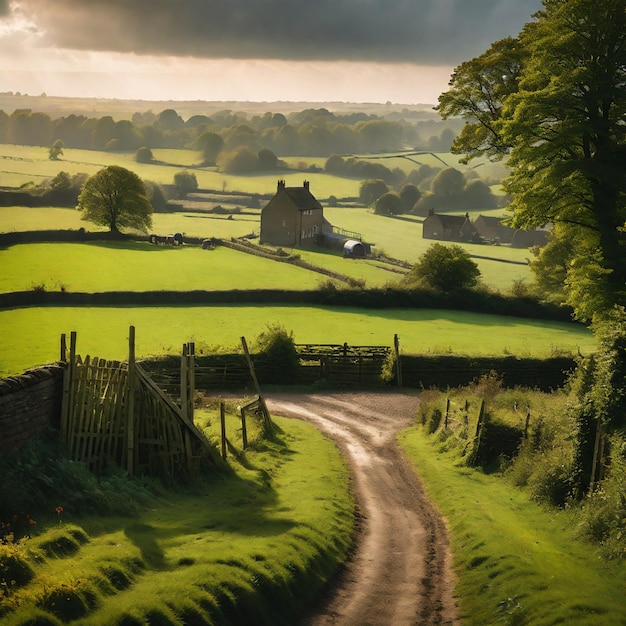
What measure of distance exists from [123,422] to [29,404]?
11.2 feet

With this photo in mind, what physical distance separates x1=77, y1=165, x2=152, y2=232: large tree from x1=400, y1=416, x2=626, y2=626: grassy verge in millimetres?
75547

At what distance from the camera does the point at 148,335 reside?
55.7 metres

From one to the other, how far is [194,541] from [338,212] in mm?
145614

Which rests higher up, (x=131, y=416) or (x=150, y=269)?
(x=150, y=269)

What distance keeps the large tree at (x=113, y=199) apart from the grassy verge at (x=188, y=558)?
7578cm

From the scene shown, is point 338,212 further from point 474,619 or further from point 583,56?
point 474,619

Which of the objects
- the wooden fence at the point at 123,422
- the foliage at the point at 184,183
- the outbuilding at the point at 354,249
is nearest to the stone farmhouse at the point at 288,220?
the outbuilding at the point at 354,249

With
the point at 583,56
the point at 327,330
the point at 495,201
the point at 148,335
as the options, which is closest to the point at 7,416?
the point at 583,56

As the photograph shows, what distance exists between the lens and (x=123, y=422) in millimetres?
22391

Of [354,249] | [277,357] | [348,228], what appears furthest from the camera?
[348,228]

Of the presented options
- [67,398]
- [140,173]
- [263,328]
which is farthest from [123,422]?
[140,173]

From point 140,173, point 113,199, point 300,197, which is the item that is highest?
point 140,173

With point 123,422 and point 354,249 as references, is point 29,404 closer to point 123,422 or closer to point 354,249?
point 123,422

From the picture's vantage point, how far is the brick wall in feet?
60.1
